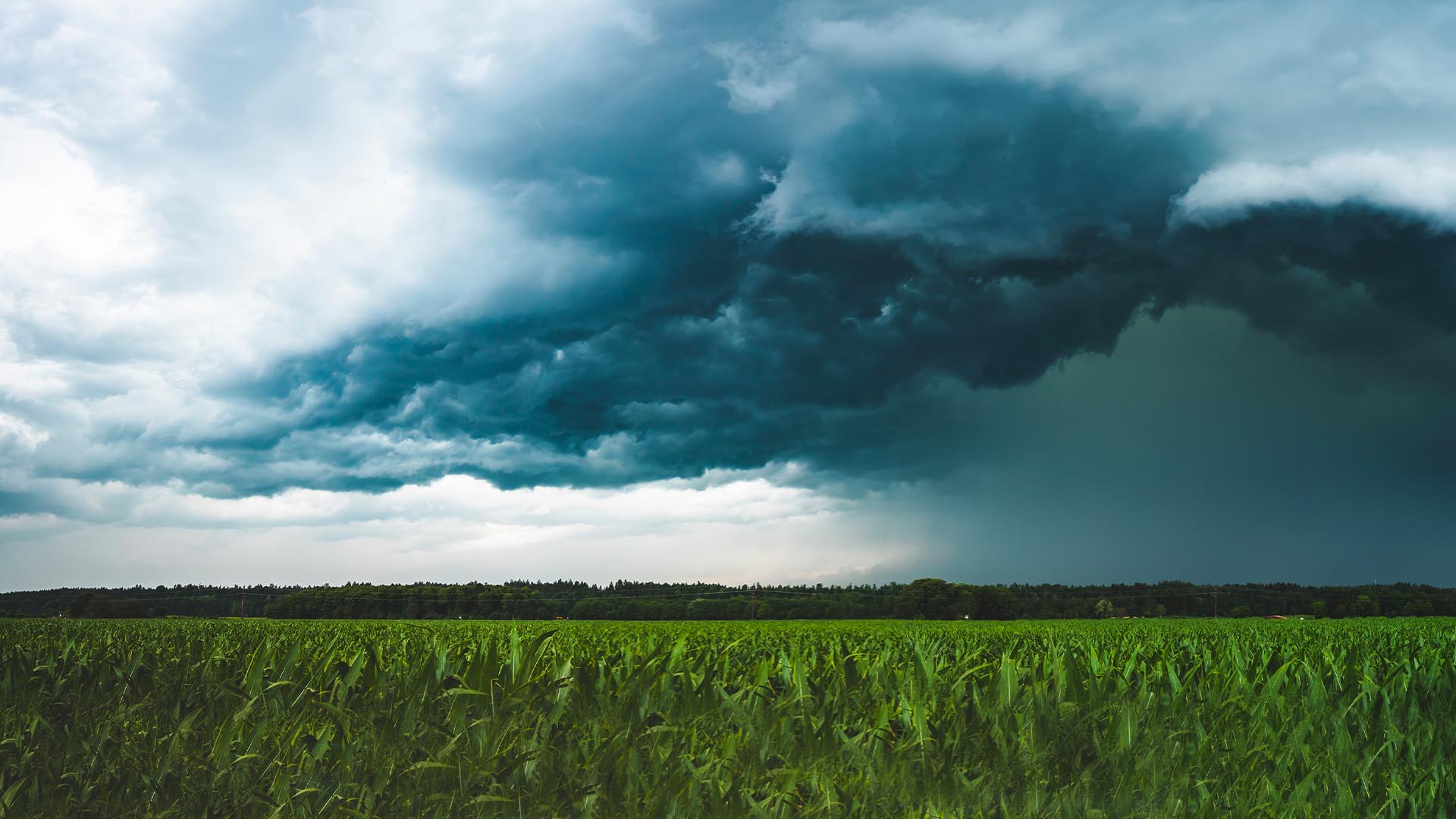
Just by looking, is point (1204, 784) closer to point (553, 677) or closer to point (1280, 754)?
point (1280, 754)

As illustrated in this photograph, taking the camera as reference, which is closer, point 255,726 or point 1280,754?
point 1280,754

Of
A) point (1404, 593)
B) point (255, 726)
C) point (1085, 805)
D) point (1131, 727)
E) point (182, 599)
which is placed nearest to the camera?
point (1085, 805)

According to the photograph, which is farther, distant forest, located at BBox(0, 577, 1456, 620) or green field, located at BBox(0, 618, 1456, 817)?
distant forest, located at BBox(0, 577, 1456, 620)

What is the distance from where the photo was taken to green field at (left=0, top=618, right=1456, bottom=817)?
10.7 feet

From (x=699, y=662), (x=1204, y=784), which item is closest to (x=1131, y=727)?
(x=1204, y=784)

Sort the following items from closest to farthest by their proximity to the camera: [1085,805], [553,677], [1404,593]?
1. [1085,805]
2. [553,677]
3. [1404,593]

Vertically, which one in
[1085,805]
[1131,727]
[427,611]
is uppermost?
[1131,727]

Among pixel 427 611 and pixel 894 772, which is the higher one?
pixel 894 772

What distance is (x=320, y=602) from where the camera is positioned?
54531 millimetres

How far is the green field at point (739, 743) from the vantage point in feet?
10.7

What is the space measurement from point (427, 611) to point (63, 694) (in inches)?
2040

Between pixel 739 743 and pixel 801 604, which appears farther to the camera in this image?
pixel 801 604

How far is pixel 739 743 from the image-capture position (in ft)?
11.5

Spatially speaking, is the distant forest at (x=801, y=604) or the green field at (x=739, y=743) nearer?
the green field at (x=739, y=743)
